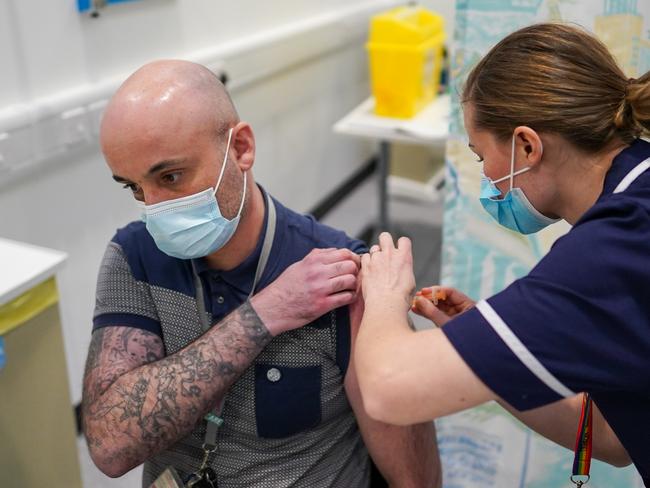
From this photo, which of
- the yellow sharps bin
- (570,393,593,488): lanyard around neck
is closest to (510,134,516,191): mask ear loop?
(570,393,593,488): lanyard around neck

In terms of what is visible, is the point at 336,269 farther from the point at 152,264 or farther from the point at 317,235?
the point at 152,264

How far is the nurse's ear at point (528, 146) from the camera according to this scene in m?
1.02

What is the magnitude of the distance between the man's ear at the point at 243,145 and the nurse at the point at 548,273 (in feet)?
1.00

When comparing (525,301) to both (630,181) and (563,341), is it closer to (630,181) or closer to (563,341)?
(563,341)

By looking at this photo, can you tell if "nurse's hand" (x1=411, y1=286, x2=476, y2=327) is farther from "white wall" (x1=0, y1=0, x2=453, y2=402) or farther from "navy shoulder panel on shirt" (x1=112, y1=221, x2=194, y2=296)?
"white wall" (x1=0, y1=0, x2=453, y2=402)

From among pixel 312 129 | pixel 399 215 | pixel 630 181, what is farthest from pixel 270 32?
pixel 630 181

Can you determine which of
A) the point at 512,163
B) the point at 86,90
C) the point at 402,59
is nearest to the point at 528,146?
the point at 512,163

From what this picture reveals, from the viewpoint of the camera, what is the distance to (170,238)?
1.25 meters

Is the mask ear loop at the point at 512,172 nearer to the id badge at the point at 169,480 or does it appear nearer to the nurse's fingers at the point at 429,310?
the nurse's fingers at the point at 429,310

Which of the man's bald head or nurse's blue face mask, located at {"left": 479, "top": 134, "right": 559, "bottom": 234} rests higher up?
the man's bald head

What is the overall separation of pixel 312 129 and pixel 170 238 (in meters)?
2.88

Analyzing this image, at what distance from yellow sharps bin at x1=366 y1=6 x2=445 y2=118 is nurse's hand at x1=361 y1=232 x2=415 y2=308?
85.6 inches

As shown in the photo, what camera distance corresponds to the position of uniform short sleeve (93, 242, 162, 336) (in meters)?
1.30

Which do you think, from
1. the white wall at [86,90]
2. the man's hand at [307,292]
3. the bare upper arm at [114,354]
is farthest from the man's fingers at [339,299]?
the white wall at [86,90]
